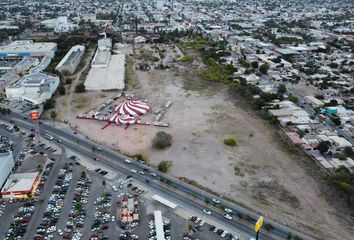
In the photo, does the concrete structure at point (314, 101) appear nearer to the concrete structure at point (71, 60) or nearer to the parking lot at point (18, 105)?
the parking lot at point (18, 105)

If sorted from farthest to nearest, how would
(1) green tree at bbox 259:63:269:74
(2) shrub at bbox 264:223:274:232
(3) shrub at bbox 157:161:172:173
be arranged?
(1) green tree at bbox 259:63:269:74, (3) shrub at bbox 157:161:172:173, (2) shrub at bbox 264:223:274:232

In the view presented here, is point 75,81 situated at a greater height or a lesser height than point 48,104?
lesser

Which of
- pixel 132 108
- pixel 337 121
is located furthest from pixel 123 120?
pixel 337 121

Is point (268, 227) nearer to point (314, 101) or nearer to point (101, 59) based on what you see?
point (314, 101)

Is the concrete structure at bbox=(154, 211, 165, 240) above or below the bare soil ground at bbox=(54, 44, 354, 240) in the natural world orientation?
above

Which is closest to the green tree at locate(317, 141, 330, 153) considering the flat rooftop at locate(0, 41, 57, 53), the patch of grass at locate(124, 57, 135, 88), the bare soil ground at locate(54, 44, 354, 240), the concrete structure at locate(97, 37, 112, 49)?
the bare soil ground at locate(54, 44, 354, 240)

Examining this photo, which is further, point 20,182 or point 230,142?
point 230,142

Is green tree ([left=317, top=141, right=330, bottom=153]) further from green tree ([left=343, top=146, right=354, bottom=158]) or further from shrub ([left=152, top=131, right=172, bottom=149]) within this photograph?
shrub ([left=152, top=131, right=172, bottom=149])
